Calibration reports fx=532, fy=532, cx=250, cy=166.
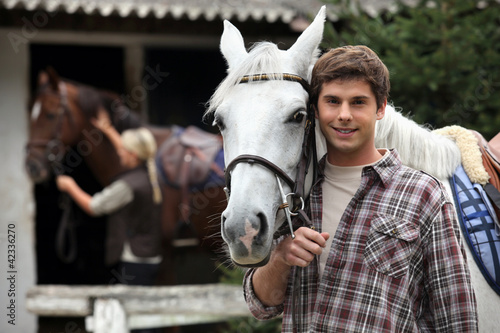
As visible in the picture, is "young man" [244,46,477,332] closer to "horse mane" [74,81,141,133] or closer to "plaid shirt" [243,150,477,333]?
"plaid shirt" [243,150,477,333]

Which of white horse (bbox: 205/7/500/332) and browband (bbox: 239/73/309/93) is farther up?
browband (bbox: 239/73/309/93)

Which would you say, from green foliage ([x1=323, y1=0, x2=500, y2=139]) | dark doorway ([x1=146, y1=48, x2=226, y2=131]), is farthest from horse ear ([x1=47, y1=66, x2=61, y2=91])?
green foliage ([x1=323, y1=0, x2=500, y2=139])

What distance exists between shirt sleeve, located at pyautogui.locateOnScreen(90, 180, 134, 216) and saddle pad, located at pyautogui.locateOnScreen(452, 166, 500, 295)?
149 inches

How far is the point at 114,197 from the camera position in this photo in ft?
17.5

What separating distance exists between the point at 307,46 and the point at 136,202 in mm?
3767

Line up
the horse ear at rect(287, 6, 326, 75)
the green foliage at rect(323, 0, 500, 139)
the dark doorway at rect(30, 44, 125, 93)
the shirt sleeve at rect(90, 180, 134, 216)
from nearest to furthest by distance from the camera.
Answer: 1. the horse ear at rect(287, 6, 326, 75)
2. the green foliage at rect(323, 0, 500, 139)
3. the shirt sleeve at rect(90, 180, 134, 216)
4. the dark doorway at rect(30, 44, 125, 93)

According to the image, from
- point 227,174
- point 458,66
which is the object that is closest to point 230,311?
point 458,66

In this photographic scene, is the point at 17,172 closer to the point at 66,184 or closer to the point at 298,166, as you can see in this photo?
the point at 66,184

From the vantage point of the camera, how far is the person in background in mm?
5336

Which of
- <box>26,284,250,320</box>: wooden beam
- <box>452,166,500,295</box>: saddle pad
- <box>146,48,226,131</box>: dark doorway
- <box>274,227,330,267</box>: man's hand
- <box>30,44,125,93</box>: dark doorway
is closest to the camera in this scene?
<box>274,227,330,267</box>: man's hand

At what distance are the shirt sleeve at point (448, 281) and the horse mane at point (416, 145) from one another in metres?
0.62

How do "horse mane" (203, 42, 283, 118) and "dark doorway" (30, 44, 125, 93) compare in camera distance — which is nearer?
"horse mane" (203, 42, 283, 118)

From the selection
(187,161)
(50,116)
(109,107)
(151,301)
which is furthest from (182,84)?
(151,301)

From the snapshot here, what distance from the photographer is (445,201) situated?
1581 mm
